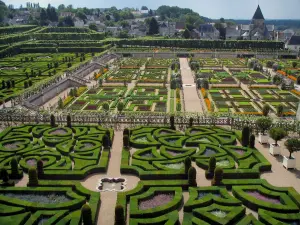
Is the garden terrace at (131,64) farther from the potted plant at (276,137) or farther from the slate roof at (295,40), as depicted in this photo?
the slate roof at (295,40)

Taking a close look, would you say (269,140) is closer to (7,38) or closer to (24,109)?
(24,109)

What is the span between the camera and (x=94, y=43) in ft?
320

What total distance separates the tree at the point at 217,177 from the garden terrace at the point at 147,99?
18.3m

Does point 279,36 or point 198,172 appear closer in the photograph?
point 198,172

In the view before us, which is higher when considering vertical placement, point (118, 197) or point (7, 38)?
point (7, 38)

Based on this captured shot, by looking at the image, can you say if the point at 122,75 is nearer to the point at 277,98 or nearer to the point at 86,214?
the point at 277,98

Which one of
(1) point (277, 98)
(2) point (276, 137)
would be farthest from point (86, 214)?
(1) point (277, 98)

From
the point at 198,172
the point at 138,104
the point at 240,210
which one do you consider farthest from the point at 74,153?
the point at 138,104

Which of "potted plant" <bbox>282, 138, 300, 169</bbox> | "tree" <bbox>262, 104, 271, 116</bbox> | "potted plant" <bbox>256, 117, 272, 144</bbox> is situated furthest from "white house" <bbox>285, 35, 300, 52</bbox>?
"potted plant" <bbox>282, 138, 300, 169</bbox>

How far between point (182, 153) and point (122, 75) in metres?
35.9

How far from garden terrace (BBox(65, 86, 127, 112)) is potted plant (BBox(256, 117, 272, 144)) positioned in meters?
18.1

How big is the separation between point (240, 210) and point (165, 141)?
11.1 metres

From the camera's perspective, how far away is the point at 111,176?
82.8 ft

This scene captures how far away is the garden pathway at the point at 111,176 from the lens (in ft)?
67.0
